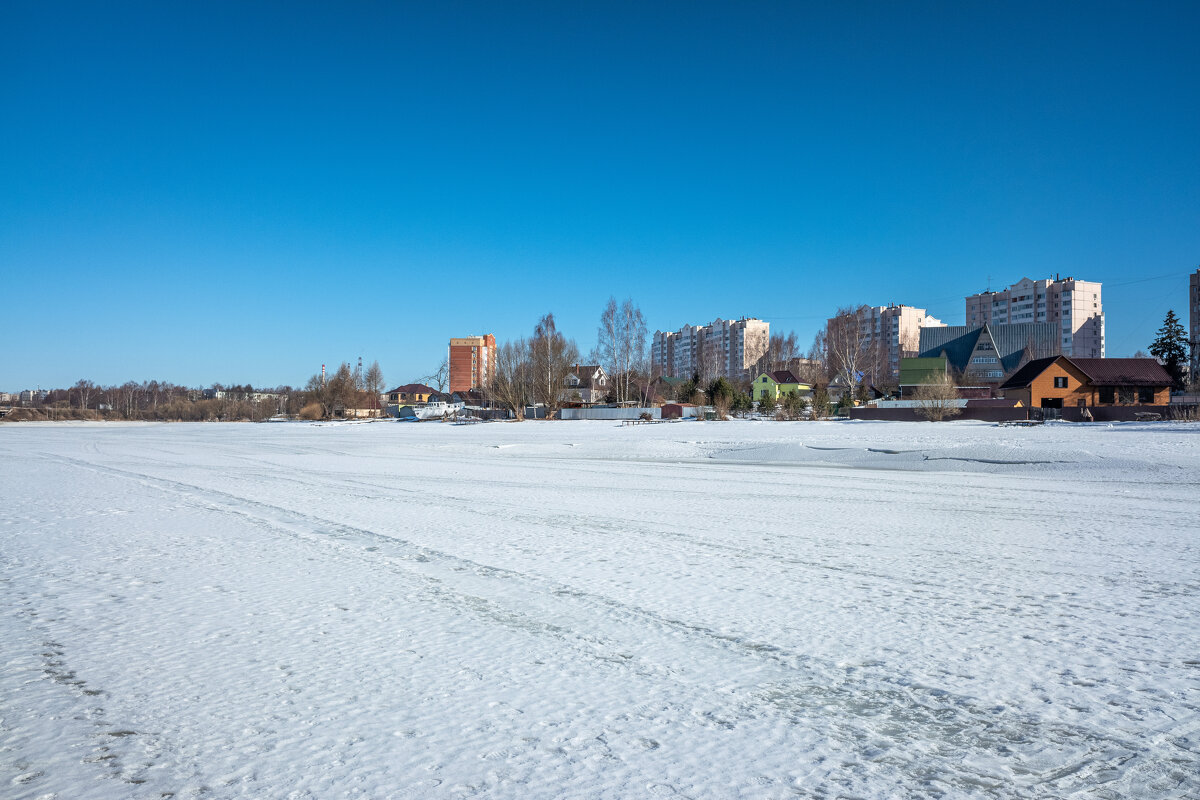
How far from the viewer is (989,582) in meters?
5.76

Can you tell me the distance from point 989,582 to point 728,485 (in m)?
7.86

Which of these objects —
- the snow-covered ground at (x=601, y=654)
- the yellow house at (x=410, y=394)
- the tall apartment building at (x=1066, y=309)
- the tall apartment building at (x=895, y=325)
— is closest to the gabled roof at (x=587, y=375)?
the yellow house at (x=410, y=394)

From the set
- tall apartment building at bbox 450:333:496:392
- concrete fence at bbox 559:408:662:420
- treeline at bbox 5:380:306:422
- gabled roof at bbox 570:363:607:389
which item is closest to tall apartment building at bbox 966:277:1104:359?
gabled roof at bbox 570:363:607:389

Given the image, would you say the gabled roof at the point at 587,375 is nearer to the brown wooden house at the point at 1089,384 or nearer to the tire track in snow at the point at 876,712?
the brown wooden house at the point at 1089,384

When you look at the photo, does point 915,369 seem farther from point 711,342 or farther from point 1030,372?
point 711,342

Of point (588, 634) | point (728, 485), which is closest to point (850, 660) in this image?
point (588, 634)

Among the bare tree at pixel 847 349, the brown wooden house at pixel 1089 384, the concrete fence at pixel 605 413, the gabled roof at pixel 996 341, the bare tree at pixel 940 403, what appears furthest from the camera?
the gabled roof at pixel 996 341

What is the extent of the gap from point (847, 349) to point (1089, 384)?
70.4 feet

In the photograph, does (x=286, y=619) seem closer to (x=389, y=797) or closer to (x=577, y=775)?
(x=389, y=797)

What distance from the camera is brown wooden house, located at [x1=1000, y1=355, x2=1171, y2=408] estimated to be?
51000 millimetres

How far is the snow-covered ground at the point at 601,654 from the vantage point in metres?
2.81

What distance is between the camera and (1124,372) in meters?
52.2

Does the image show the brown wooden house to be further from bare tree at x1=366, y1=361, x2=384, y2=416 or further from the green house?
bare tree at x1=366, y1=361, x2=384, y2=416

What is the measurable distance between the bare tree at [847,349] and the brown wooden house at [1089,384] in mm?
16912
